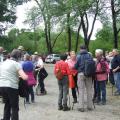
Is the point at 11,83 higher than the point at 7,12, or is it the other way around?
the point at 7,12

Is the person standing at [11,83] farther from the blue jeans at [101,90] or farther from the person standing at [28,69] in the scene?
the blue jeans at [101,90]

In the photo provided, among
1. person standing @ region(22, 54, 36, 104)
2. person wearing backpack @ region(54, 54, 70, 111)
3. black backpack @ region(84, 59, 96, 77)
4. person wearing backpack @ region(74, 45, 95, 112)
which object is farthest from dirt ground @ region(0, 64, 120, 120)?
black backpack @ region(84, 59, 96, 77)

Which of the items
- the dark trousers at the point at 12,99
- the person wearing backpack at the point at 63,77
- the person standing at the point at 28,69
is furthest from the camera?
the person standing at the point at 28,69

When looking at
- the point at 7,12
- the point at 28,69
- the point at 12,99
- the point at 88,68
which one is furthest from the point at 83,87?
the point at 7,12

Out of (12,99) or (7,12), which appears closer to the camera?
(12,99)

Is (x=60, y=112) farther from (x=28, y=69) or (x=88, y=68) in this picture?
(x=28, y=69)

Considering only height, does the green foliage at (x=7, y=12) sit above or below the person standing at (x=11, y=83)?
above

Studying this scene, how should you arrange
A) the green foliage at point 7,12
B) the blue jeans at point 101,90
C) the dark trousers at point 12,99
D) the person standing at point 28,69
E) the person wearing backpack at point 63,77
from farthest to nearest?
the green foliage at point 7,12 → the person standing at point 28,69 → the blue jeans at point 101,90 → the person wearing backpack at point 63,77 → the dark trousers at point 12,99

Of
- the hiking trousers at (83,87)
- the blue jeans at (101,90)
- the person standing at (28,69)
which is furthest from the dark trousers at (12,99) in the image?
the blue jeans at (101,90)

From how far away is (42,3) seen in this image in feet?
208

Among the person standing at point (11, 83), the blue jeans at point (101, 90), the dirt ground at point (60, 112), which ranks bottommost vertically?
the dirt ground at point (60, 112)

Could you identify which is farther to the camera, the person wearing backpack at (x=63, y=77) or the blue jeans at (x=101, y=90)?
the blue jeans at (x=101, y=90)

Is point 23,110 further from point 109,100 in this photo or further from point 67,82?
point 109,100

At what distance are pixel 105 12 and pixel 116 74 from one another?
2056 centimetres
